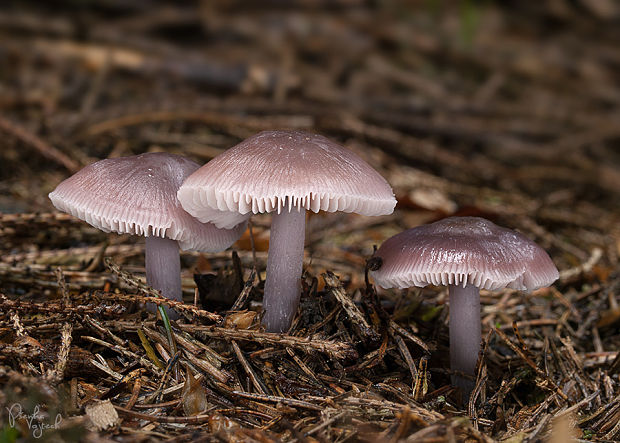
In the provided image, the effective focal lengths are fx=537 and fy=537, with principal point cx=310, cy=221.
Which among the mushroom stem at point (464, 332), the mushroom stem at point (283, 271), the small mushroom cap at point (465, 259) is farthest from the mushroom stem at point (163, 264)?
the mushroom stem at point (464, 332)

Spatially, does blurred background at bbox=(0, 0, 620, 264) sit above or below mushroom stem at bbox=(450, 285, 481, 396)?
above

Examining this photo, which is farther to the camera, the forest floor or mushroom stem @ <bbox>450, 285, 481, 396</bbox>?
mushroom stem @ <bbox>450, 285, 481, 396</bbox>

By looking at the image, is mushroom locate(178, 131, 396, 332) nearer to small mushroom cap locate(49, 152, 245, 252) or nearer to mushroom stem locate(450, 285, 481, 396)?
small mushroom cap locate(49, 152, 245, 252)

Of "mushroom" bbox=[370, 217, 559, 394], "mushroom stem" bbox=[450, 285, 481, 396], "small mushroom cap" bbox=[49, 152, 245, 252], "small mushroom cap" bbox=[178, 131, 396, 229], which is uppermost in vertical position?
"small mushroom cap" bbox=[178, 131, 396, 229]

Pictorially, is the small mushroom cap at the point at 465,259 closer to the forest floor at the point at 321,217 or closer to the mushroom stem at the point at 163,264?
the forest floor at the point at 321,217

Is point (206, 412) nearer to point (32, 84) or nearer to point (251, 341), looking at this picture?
point (251, 341)

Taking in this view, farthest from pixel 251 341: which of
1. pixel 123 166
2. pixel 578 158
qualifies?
pixel 578 158
